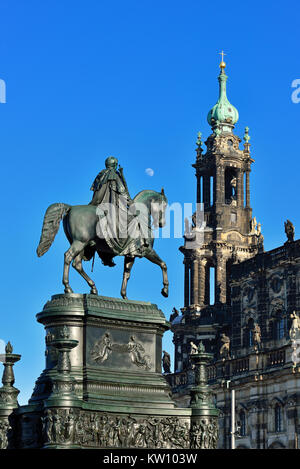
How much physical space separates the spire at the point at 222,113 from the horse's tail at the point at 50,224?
214 feet

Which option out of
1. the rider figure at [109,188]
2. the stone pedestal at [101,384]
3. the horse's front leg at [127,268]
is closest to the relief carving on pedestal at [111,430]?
the stone pedestal at [101,384]

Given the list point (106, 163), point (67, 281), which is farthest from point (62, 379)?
point (106, 163)

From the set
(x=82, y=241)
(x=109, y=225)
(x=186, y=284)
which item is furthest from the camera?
(x=186, y=284)

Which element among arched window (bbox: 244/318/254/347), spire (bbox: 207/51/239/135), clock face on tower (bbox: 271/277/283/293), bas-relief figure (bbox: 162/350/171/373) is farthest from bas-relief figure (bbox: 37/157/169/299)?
spire (bbox: 207/51/239/135)

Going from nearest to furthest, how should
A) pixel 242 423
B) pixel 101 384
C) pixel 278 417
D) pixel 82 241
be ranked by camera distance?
pixel 101 384 → pixel 82 241 → pixel 278 417 → pixel 242 423

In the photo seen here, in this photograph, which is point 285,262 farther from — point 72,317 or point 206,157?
point 72,317

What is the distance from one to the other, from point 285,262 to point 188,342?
14722 mm

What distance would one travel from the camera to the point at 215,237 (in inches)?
3310

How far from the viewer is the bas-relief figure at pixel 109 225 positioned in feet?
75.6

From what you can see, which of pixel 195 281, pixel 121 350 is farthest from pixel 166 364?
pixel 121 350

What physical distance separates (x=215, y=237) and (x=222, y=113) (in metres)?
11.3

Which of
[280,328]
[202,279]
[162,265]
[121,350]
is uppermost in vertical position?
A: [202,279]

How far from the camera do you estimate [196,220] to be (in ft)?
281

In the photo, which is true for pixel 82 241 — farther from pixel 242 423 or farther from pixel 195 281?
pixel 195 281
